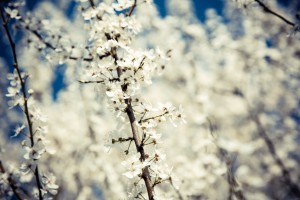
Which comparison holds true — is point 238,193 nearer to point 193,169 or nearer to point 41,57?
point 41,57

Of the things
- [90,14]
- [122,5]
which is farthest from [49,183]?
[122,5]

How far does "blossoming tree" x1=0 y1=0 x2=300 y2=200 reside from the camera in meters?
2.34

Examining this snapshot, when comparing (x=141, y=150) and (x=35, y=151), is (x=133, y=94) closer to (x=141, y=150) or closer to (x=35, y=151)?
(x=141, y=150)

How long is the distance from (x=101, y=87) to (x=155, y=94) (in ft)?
33.7

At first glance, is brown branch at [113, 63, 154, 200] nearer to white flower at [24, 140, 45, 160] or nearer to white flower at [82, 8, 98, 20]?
white flower at [82, 8, 98, 20]

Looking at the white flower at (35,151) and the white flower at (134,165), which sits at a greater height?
the white flower at (35,151)

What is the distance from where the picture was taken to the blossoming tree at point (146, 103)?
7.68 feet

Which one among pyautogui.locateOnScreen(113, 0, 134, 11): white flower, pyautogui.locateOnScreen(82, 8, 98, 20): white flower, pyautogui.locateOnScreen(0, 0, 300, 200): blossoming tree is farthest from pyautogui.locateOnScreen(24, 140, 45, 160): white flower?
pyautogui.locateOnScreen(113, 0, 134, 11): white flower

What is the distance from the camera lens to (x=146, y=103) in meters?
2.37

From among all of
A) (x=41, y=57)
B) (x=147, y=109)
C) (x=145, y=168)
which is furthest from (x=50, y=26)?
(x=145, y=168)

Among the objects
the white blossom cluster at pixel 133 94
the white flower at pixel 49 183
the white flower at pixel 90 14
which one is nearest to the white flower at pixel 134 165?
the white blossom cluster at pixel 133 94

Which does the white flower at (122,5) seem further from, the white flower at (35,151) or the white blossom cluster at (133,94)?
the white flower at (35,151)

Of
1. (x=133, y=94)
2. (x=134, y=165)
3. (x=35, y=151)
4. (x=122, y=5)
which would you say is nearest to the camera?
(x=134, y=165)

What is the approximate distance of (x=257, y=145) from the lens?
1011cm
